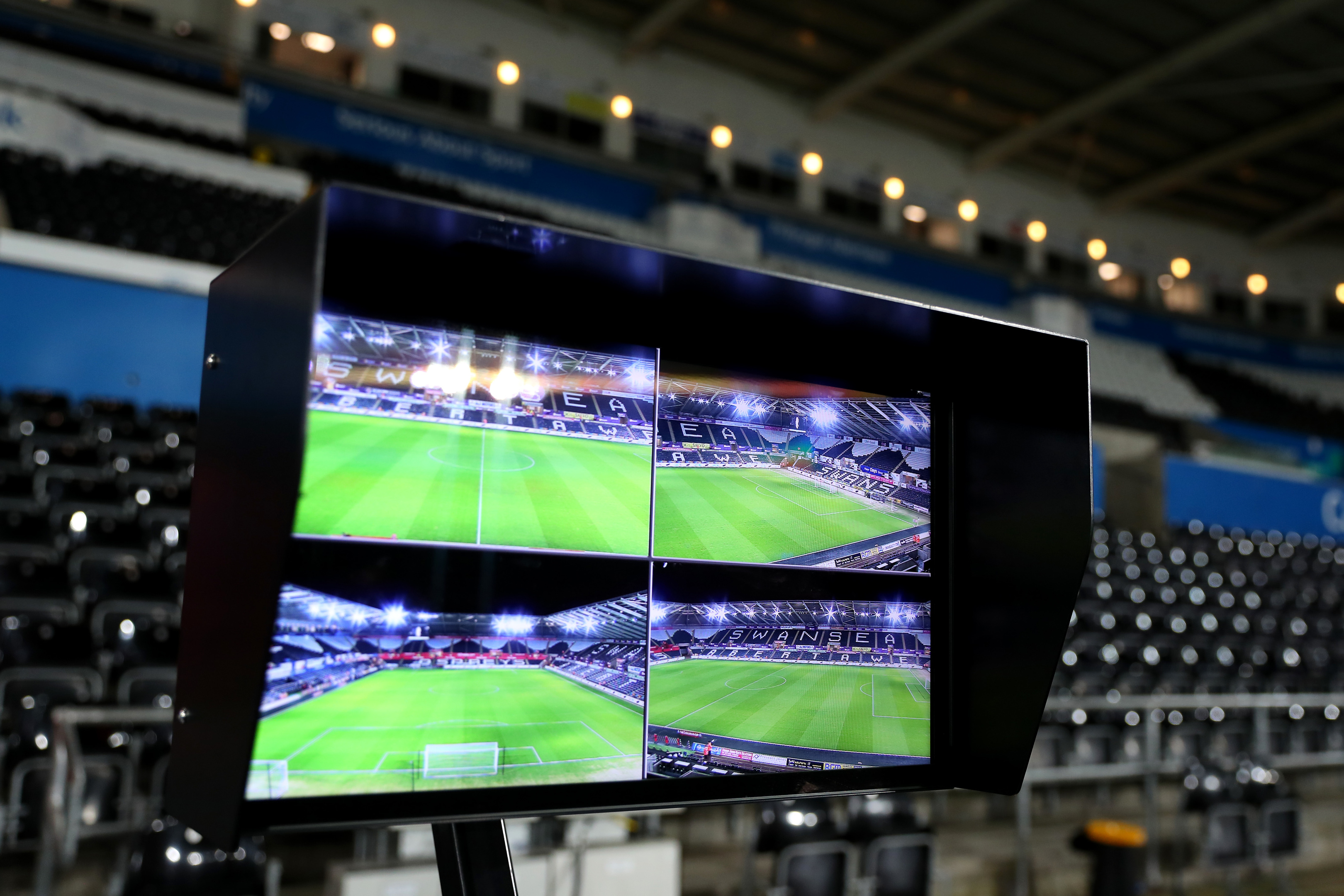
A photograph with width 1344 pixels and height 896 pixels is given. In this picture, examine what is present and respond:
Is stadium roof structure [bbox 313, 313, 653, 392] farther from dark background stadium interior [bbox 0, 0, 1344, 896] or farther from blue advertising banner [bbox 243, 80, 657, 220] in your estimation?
blue advertising banner [bbox 243, 80, 657, 220]

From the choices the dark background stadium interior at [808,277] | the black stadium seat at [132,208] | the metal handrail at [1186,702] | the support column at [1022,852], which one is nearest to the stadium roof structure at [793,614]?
the dark background stadium interior at [808,277]

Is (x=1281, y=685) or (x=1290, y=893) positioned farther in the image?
(x=1281, y=685)

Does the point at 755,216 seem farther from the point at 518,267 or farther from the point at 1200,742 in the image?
the point at 518,267

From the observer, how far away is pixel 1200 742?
6.67 m

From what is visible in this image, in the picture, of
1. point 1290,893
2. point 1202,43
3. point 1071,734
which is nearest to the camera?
point 1290,893

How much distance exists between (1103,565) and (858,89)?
899cm

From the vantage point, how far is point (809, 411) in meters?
1.42

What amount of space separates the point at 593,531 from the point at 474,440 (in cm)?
18

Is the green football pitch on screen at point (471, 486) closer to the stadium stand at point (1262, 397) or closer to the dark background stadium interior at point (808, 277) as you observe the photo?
the dark background stadium interior at point (808, 277)

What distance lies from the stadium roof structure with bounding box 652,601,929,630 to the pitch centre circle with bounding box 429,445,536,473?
0.24 metres

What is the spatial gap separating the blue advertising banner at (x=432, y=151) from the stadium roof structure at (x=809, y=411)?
13.7 m

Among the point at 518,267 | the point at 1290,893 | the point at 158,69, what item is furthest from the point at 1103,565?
the point at 158,69

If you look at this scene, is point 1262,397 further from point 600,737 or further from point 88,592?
point 600,737

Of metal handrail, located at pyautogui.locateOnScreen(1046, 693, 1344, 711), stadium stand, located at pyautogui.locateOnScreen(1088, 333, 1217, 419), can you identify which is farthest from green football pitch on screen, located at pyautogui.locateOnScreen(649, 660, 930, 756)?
stadium stand, located at pyautogui.locateOnScreen(1088, 333, 1217, 419)
